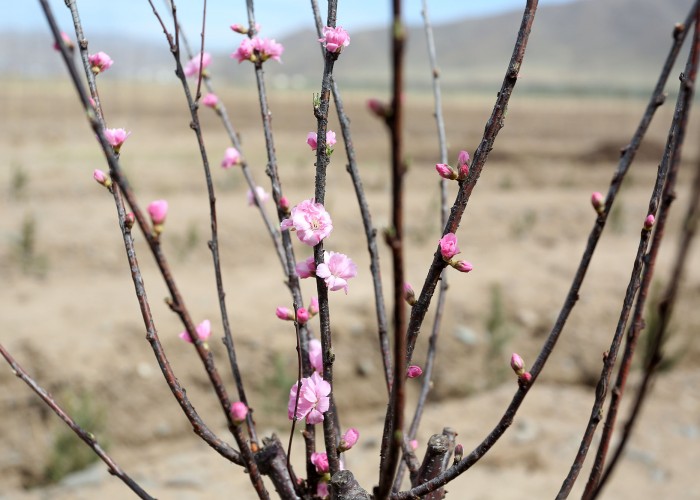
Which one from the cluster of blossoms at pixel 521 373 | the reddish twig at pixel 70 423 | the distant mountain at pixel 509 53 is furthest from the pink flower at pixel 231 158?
the distant mountain at pixel 509 53

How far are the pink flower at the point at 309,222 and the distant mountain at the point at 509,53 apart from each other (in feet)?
255

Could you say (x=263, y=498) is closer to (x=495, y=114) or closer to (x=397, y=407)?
(x=397, y=407)

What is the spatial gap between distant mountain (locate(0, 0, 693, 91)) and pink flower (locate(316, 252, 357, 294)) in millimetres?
77855

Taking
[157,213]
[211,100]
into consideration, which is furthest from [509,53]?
[157,213]

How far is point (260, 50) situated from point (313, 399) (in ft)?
2.07

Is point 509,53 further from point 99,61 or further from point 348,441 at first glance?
point 348,441

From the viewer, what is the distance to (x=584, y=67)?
313ft

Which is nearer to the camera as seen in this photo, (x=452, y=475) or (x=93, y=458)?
(x=452, y=475)

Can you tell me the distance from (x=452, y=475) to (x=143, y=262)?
582 cm

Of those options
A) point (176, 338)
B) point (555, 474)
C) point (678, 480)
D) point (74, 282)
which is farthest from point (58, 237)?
point (678, 480)

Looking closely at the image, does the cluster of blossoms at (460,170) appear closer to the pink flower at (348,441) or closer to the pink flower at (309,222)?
the pink flower at (309,222)

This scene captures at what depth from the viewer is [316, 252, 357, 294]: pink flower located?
36.6 inches

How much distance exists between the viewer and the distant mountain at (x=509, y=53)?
90.2 metres

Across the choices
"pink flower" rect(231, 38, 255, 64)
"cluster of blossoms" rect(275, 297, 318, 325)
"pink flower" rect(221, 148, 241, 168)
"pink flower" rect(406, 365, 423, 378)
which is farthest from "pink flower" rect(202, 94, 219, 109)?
"pink flower" rect(406, 365, 423, 378)
